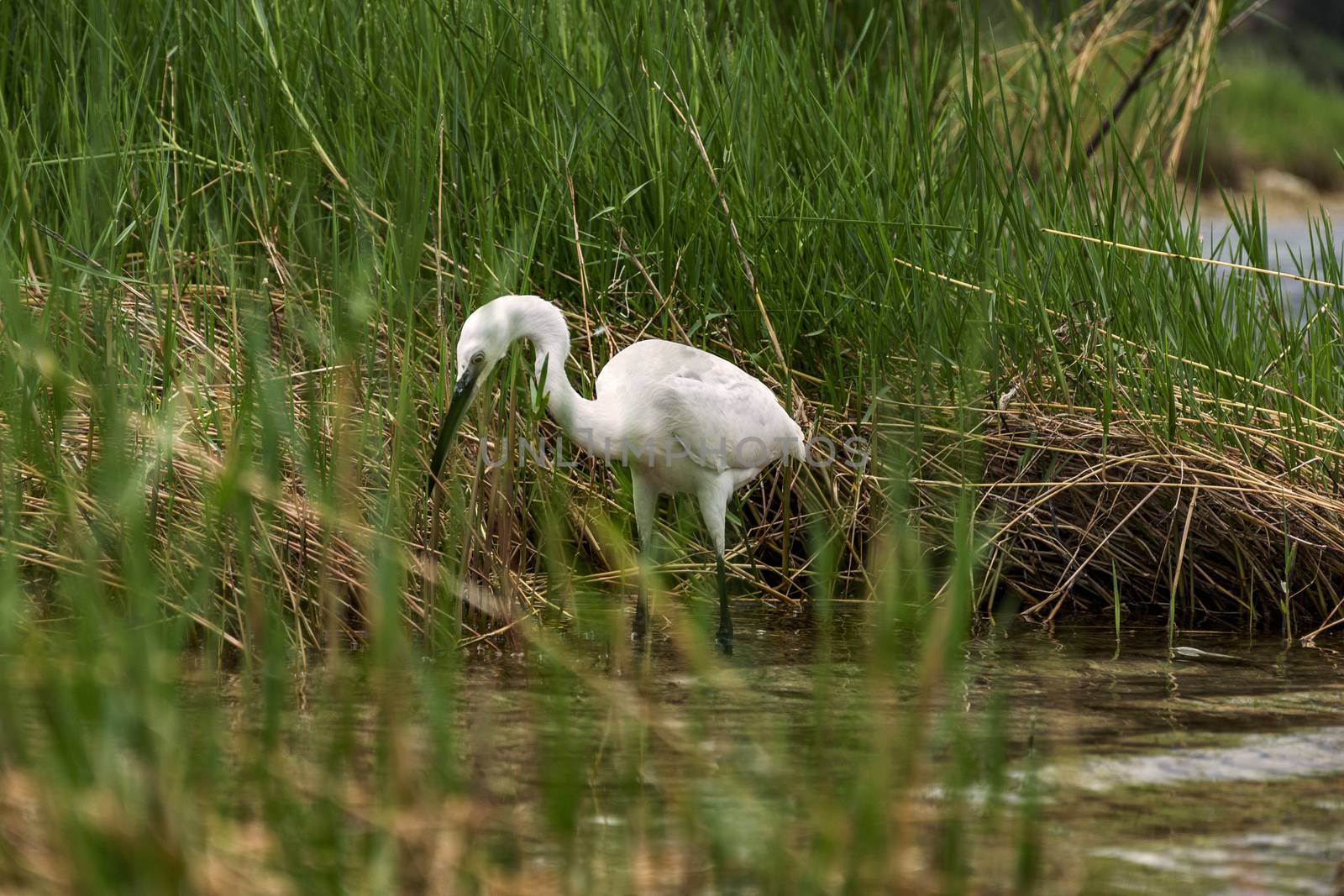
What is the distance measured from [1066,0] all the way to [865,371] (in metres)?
1.76

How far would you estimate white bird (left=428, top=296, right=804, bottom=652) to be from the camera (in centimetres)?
360

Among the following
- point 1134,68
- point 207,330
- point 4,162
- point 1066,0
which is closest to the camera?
point 207,330

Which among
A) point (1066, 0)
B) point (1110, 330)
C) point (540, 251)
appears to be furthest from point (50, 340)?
point (1066, 0)

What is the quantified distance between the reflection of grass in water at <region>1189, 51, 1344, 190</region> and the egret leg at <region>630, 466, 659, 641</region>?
14950 mm

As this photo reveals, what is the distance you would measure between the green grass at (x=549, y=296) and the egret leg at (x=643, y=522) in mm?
102

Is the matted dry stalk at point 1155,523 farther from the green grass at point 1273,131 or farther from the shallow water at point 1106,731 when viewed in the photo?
the green grass at point 1273,131

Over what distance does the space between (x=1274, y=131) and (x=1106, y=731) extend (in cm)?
1723

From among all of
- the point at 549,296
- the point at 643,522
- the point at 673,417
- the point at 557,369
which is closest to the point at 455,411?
the point at 557,369

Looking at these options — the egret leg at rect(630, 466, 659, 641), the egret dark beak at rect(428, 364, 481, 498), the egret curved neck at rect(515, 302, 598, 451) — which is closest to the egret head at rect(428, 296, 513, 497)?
the egret dark beak at rect(428, 364, 481, 498)

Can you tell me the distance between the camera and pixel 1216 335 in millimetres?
4172

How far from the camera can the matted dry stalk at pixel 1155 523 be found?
13.0 feet

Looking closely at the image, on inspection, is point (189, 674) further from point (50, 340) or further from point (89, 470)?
point (50, 340)

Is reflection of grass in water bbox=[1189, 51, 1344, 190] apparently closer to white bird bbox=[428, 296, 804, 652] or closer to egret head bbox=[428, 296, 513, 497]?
white bird bbox=[428, 296, 804, 652]

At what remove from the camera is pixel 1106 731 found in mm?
2924
